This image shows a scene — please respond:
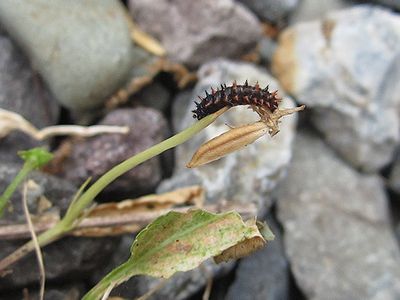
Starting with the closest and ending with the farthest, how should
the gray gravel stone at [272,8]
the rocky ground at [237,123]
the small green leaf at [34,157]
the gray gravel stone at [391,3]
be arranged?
the small green leaf at [34,157]
the rocky ground at [237,123]
the gray gravel stone at [272,8]
the gray gravel stone at [391,3]

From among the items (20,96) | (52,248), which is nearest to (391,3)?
(20,96)

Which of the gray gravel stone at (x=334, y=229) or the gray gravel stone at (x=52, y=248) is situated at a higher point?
the gray gravel stone at (x=52, y=248)

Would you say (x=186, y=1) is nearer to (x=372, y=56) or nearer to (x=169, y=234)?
(x=372, y=56)

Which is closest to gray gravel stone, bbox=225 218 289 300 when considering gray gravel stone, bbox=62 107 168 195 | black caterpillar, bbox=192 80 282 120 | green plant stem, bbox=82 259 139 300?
gray gravel stone, bbox=62 107 168 195

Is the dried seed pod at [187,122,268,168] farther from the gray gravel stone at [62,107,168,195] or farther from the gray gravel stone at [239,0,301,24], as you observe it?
the gray gravel stone at [239,0,301,24]

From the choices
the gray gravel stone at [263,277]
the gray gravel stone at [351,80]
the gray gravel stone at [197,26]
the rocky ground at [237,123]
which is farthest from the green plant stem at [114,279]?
the gray gravel stone at [351,80]

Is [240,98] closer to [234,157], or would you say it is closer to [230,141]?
[230,141]

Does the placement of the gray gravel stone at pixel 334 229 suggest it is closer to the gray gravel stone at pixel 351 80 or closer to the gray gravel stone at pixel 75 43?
the gray gravel stone at pixel 351 80
